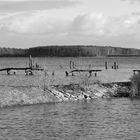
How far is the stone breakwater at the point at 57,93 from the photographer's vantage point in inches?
2225

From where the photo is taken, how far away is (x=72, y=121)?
149 ft

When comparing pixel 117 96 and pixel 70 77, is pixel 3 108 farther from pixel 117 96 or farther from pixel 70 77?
pixel 70 77

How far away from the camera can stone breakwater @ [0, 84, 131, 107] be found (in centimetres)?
5653

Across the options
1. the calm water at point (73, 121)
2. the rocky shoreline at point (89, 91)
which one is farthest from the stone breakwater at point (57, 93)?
the calm water at point (73, 121)

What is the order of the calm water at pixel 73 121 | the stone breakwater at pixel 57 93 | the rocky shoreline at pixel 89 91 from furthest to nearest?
1. the rocky shoreline at pixel 89 91
2. the stone breakwater at pixel 57 93
3. the calm water at pixel 73 121

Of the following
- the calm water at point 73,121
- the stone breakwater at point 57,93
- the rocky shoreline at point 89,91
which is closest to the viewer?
the calm water at point 73,121

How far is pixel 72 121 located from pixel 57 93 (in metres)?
16.6

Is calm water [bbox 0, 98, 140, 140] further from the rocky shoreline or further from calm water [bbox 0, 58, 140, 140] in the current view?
the rocky shoreline

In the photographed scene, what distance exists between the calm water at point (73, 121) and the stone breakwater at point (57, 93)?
1.98 meters

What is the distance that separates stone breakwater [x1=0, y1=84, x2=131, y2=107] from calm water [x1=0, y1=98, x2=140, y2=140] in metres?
1.98

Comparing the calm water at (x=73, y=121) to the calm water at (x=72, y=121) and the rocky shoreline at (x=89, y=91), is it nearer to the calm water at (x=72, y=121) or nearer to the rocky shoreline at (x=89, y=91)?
the calm water at (x=72, y=121)

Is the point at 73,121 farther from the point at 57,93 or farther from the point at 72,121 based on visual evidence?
the point at 57,93

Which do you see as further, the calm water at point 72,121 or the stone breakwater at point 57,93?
the stone breakwater at point 57,93

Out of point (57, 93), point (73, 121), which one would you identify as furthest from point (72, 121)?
point (57, 93)
